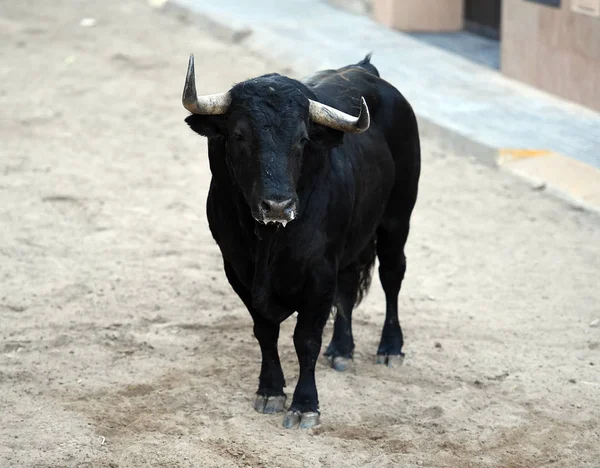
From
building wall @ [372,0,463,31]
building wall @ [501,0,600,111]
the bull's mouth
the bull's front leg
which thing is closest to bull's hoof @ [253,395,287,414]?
the bull's front leg

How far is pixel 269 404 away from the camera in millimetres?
5523

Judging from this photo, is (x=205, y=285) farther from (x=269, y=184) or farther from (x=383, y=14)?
(x=383, y=14)

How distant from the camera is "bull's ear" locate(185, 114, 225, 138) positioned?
5.07 metres

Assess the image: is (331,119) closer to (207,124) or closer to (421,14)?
(207,124)

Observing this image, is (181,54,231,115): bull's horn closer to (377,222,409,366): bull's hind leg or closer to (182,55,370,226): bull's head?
(182,55,370,226): bull's head

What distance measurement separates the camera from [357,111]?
5734 millimetres

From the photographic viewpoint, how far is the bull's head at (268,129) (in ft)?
15.6

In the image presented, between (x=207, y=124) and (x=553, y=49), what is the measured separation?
276 inches

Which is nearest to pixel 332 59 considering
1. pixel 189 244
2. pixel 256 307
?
pixel 189 244

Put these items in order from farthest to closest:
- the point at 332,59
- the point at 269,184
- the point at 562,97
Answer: the point at 332,59, the point at 562,97, the point at 269,184

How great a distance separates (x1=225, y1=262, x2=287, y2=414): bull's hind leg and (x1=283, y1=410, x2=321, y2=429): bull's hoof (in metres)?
0.17

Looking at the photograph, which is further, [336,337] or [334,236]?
[336,337]

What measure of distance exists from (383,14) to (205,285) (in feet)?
27.9

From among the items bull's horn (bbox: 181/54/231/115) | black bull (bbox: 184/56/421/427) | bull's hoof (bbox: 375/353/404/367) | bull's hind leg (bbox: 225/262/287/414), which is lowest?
bull's hoof (bbox: 375/353/404/367)
